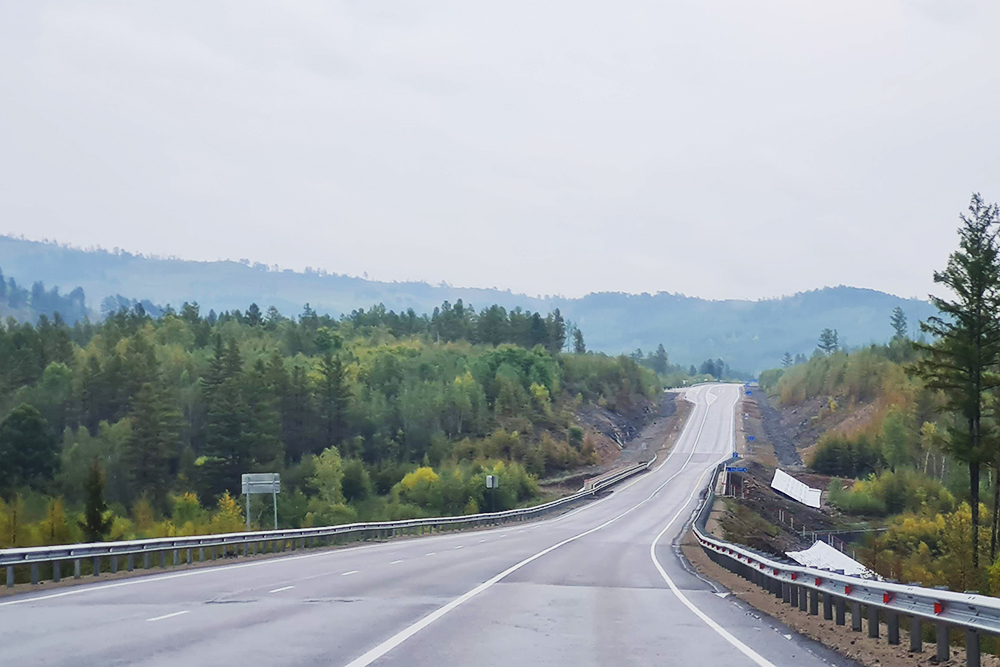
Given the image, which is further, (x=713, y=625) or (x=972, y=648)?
(x=713, y=625)

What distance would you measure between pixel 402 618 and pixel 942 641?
777 centimetres

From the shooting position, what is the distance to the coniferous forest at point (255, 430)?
95875 millimetres

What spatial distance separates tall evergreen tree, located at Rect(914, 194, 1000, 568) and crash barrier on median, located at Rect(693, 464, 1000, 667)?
27763mm

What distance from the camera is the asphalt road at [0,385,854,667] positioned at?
41.4 feet

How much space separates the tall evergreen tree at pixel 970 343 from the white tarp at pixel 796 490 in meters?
49.9

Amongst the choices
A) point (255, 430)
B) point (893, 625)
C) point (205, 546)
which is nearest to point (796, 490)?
point (255, 430)

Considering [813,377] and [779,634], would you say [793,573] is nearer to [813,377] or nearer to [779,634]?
[779,634]

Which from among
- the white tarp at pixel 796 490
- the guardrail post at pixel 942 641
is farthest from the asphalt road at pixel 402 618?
the white tarp at pixel 796 490

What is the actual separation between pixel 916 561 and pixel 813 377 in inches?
5468

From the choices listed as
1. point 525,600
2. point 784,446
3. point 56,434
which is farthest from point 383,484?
point 525,600

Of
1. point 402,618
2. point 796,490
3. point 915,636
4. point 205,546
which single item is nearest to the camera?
point 915,636

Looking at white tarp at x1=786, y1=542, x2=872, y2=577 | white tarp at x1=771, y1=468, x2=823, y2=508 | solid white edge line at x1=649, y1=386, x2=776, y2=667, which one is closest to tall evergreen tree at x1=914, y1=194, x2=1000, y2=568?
white tarp at x1=786, y1=542, x2=872, y2=577

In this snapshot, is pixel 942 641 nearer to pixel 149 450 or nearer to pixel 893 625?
pixel 893 625

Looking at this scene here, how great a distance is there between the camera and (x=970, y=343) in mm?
49438
